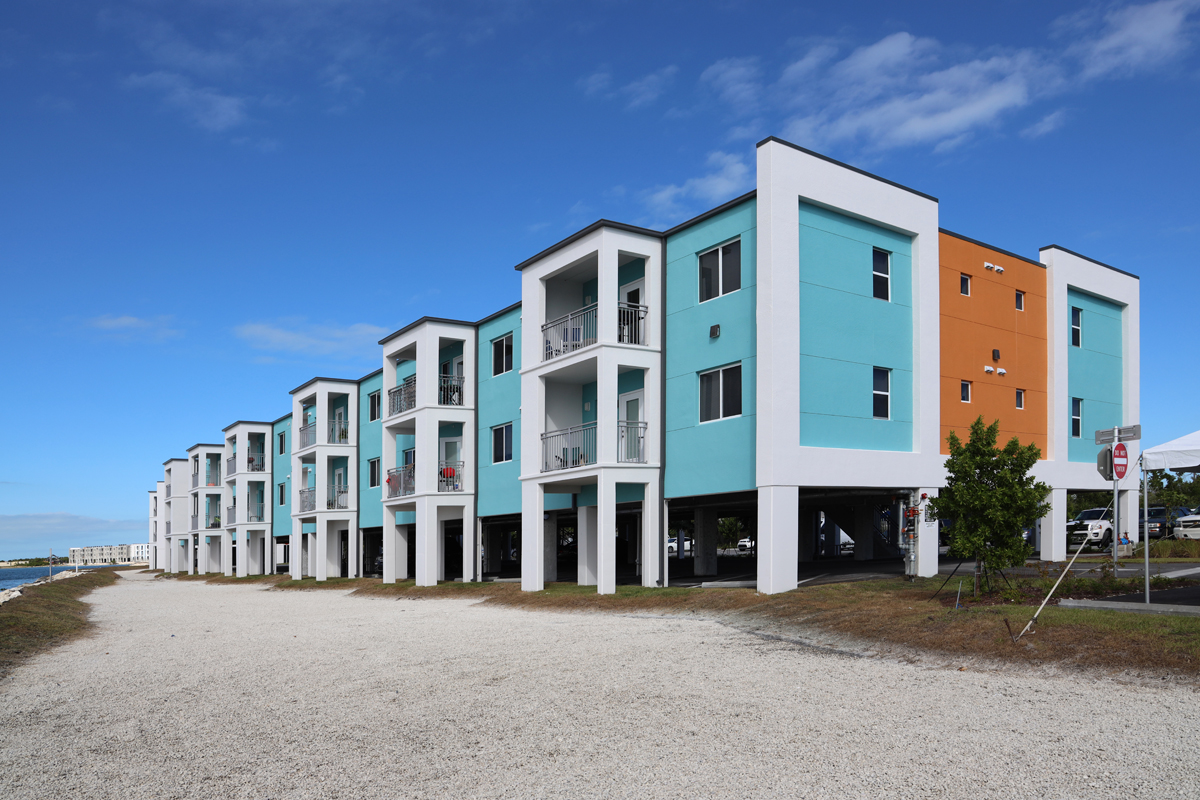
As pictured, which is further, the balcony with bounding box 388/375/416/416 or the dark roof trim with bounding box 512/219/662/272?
the balcony with bounding box 388/375/416/416

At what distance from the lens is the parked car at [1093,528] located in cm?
3192

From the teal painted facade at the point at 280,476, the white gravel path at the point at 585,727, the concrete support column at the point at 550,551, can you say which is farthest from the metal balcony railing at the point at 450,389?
the teal painted facade at the point at 280,476

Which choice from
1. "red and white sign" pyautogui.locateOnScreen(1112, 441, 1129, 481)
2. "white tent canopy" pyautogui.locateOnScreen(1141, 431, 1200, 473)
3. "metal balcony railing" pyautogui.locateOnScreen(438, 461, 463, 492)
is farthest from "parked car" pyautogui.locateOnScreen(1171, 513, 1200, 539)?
"metal balcony railing" pyautogui.locateOnScreen(438, 461, 463, 492)

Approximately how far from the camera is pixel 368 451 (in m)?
43.2

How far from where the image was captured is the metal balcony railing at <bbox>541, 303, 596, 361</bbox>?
26.4m

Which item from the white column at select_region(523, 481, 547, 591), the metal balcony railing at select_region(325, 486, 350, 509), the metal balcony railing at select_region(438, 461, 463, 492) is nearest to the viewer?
the white column at select_region(523, 481, 547, 591)

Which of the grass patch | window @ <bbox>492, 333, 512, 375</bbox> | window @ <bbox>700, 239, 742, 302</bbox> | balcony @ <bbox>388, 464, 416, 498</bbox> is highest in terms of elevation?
window @ <bbox>700, 239, 742, 302</bbox>

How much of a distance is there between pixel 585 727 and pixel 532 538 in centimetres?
1778

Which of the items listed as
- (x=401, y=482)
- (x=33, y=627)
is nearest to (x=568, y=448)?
(x=401, y=482)

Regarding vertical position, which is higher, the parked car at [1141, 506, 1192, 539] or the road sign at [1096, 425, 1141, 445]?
the road sign at [1096, 425, 1141, 445]

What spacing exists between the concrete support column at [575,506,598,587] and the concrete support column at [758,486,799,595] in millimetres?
7740

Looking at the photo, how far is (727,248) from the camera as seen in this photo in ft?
74.2

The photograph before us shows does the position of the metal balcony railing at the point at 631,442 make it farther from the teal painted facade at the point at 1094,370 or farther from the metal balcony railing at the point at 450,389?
the teal painted facade at the point at 1094,370

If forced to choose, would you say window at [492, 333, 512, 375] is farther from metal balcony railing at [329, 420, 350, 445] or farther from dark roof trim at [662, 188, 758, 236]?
metal balcony railing at [329, 420, 350, 445]
